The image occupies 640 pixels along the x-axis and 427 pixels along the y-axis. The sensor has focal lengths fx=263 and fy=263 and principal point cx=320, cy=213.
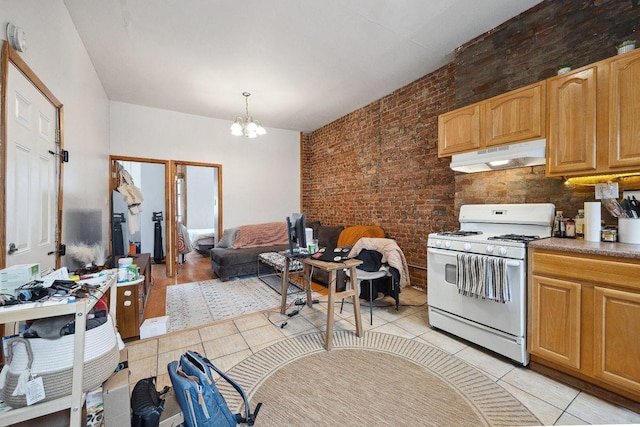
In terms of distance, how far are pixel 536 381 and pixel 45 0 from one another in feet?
14.8

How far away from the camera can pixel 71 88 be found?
253 centimetres

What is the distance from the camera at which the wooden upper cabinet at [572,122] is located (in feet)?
6.34

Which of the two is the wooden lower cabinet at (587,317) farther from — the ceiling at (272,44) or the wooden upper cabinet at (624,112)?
the ceiling at (272,44)

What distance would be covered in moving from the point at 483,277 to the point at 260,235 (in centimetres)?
→ 395

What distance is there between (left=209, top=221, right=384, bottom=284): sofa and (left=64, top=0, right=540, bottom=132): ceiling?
92.0 inches

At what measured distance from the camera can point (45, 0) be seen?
6.38 ft

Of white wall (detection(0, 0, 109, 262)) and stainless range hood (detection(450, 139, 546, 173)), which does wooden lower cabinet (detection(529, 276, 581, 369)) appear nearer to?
stainless range hood (detection(450, 139, 546, 173))

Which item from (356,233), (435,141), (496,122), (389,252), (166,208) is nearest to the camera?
(496,122)

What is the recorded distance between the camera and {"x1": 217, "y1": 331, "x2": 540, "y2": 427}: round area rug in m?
1.56

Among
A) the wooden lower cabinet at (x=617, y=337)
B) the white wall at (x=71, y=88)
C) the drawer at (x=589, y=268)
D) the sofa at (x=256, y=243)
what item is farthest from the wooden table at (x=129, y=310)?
the wooden lower cabinet at (x=617, y=337)

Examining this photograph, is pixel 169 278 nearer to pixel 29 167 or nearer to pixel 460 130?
pixel 29 167

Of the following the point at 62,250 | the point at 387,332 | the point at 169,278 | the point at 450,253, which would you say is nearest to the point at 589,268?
the point at 450,253

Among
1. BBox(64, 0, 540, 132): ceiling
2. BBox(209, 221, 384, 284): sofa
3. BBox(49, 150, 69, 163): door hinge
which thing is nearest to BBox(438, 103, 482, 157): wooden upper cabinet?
BBox(64, 0, 540, 132): ceiling

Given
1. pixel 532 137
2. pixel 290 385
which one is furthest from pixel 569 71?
pixel 290 385
